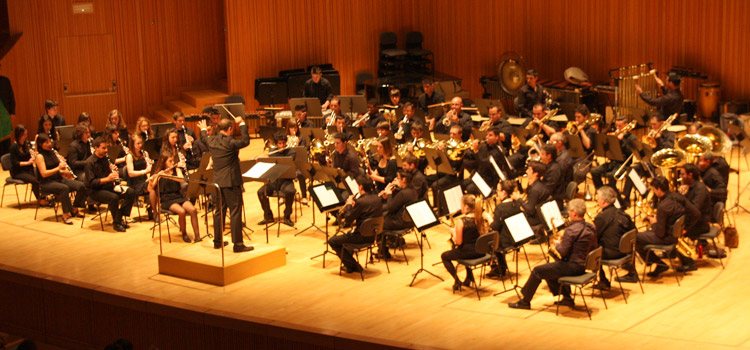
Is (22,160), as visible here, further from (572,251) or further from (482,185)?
(572,251)

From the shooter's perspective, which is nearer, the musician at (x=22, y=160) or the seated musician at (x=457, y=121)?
the musician at (x=22, y=160)

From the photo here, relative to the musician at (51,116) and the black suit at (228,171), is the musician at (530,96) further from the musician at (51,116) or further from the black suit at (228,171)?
the musician at (51,116)

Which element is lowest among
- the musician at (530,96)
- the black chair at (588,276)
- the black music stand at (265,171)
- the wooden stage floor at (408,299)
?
the wooden stage floor at (408,299)

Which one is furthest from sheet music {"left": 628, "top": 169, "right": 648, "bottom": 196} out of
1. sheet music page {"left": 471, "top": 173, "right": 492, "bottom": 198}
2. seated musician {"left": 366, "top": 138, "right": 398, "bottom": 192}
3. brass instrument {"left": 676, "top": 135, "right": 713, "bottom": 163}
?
seated musician {"left": 366, "top": 138, "right": 398, "bottom": 192}

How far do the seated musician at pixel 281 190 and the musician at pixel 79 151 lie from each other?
103 inches

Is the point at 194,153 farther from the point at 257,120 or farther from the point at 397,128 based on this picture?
the point at 257,120

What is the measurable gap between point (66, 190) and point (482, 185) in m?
5.59

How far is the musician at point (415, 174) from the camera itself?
10508mm

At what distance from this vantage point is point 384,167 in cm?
1128

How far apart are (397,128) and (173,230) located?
3.74m

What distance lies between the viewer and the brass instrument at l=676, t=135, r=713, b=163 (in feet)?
35.6

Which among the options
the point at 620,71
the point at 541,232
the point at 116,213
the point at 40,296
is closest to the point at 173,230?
the point at 116,213

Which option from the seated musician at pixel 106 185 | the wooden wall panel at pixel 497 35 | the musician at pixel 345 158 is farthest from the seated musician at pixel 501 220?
the wooden wall panel at pixel 497 35

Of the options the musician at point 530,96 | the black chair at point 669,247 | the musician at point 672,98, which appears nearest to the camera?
the black chair at point 669,247
